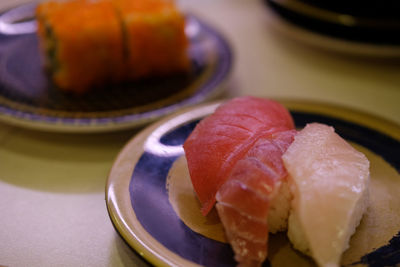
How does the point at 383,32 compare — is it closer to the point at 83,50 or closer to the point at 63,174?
the point at 83,50

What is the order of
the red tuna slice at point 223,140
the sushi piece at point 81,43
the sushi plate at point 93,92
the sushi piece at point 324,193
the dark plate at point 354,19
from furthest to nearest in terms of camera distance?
1. the dark plate at point 354,19
2. the sushi piece at point 81,43
3. the sushi plate at point 93,92
4. the red tuna slice at point 223,140
5. the sushi piece at point 324,193

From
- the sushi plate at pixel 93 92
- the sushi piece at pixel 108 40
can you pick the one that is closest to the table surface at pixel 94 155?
the sushi plate at pixel 93 92

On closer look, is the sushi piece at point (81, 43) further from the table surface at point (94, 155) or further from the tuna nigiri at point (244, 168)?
the tuna nigiri at point (244, 168)

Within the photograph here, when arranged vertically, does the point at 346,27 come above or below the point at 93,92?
above

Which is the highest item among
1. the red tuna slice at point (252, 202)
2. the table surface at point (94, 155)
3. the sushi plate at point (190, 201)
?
the red tuna slice at point (252, 202)


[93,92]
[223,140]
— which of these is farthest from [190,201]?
[93,92]

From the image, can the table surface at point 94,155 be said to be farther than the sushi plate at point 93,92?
No

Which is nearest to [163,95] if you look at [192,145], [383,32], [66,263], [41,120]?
[41,120]

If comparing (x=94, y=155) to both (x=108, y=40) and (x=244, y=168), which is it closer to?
(x=108, y=40)
